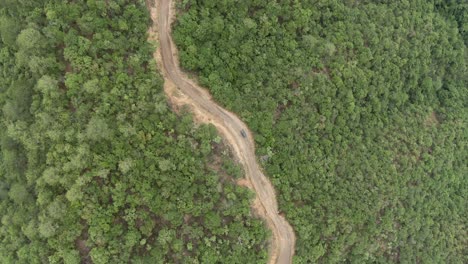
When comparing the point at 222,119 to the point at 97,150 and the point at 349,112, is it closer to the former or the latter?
the point at 97,150

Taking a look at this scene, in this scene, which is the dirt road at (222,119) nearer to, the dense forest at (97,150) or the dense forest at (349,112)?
the dense forest at (349,112)

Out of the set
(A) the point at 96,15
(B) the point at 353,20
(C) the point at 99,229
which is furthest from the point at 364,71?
(C) the point at 99,229

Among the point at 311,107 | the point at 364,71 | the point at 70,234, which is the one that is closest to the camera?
the point at 70,234

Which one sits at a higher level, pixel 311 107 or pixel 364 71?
pixel 364 71

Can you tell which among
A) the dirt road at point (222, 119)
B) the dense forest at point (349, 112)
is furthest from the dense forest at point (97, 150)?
the dense forest at point (349, 112)

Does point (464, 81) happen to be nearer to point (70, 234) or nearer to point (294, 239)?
point (294, 239)

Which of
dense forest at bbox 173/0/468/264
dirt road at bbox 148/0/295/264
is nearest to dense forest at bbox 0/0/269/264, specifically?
dirt road at bbox 148/0/295/264

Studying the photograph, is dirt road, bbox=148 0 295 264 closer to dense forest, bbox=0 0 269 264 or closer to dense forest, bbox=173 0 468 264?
dense forest, bbox=173 0 468 264
